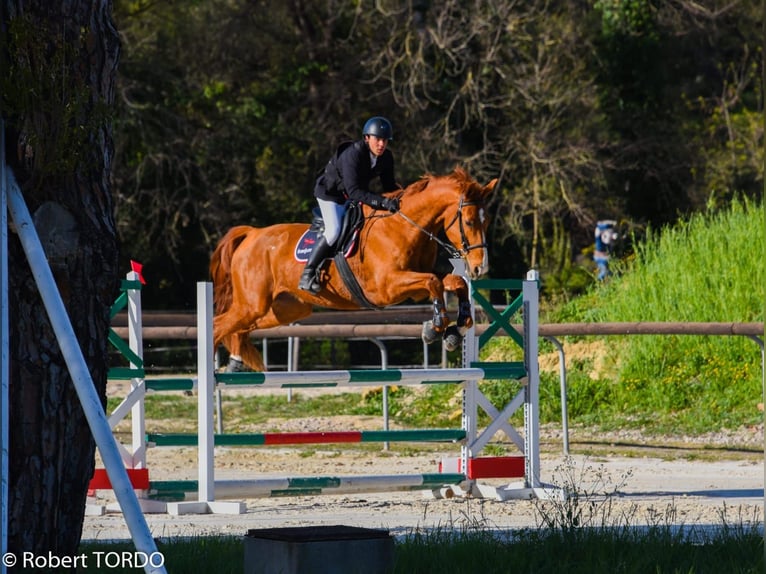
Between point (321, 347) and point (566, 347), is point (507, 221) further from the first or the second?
point (566, 347)

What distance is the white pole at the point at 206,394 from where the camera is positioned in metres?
8.97

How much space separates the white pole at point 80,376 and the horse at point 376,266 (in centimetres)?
537

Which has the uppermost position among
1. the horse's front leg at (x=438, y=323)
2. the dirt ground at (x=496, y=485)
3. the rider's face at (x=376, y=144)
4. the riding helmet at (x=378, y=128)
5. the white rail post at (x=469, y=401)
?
the riding helmet at (x=378, y=128)

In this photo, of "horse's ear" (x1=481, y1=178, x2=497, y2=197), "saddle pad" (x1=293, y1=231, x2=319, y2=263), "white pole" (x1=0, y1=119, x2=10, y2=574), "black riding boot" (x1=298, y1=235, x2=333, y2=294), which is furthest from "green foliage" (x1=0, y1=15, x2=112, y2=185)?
"saddle pad" (x1=293, y1=231, x2=319, y2=263)

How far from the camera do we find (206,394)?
898 cm

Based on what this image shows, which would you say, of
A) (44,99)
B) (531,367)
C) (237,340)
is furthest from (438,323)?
(44,99)

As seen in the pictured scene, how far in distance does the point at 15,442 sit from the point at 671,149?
23.7m

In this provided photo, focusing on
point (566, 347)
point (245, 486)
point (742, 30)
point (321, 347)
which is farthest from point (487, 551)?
point (742, 30)

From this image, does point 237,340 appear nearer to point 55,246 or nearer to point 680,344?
point 680,344

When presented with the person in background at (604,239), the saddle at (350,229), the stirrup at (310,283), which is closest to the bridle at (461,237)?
the saddle at (350,229)

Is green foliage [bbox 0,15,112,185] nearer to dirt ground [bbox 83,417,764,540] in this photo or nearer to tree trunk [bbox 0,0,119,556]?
tree trunk [bbox 0,0,119,556]

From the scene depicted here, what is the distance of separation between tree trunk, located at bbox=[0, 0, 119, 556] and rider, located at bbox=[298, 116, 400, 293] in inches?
192

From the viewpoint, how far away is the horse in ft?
34.1

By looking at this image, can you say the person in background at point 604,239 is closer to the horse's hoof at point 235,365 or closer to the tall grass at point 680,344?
the tall grass at point 680,344
